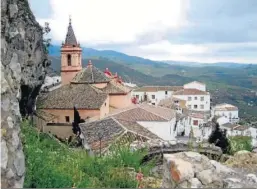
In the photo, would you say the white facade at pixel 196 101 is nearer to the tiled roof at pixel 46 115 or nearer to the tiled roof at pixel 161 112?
the tiled roof at pixel 161 112

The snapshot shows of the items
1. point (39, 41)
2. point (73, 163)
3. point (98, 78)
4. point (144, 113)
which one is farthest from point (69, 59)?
point (73, 163)

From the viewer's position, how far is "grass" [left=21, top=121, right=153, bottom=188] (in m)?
6.07

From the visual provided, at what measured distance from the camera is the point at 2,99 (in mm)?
4609

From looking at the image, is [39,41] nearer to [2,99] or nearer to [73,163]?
[73,163]

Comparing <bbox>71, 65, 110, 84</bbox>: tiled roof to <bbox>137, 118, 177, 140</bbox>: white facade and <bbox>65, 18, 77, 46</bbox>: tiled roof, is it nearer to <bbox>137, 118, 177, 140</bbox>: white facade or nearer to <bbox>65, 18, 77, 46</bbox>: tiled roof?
<bbox>65, 18, 77, 46</bbox>: tiled roof

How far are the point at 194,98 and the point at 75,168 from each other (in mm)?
79899

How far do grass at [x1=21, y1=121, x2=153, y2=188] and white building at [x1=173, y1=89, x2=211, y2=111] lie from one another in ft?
248

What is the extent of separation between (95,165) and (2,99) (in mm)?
2826

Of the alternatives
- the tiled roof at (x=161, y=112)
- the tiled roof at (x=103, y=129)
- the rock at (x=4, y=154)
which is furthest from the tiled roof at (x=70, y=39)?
the rock at (x=4, y=154)

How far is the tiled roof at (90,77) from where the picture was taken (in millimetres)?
39981

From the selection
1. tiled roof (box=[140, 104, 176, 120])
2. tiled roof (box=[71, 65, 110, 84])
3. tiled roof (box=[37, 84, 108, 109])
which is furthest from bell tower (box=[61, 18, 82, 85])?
tiled roof (box=[140, 104, 176, 120])

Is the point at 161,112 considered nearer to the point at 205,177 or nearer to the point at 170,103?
the point at 205,177

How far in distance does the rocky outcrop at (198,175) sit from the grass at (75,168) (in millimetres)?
1289

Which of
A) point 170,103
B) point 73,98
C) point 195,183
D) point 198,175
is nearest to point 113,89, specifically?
point 73,98
